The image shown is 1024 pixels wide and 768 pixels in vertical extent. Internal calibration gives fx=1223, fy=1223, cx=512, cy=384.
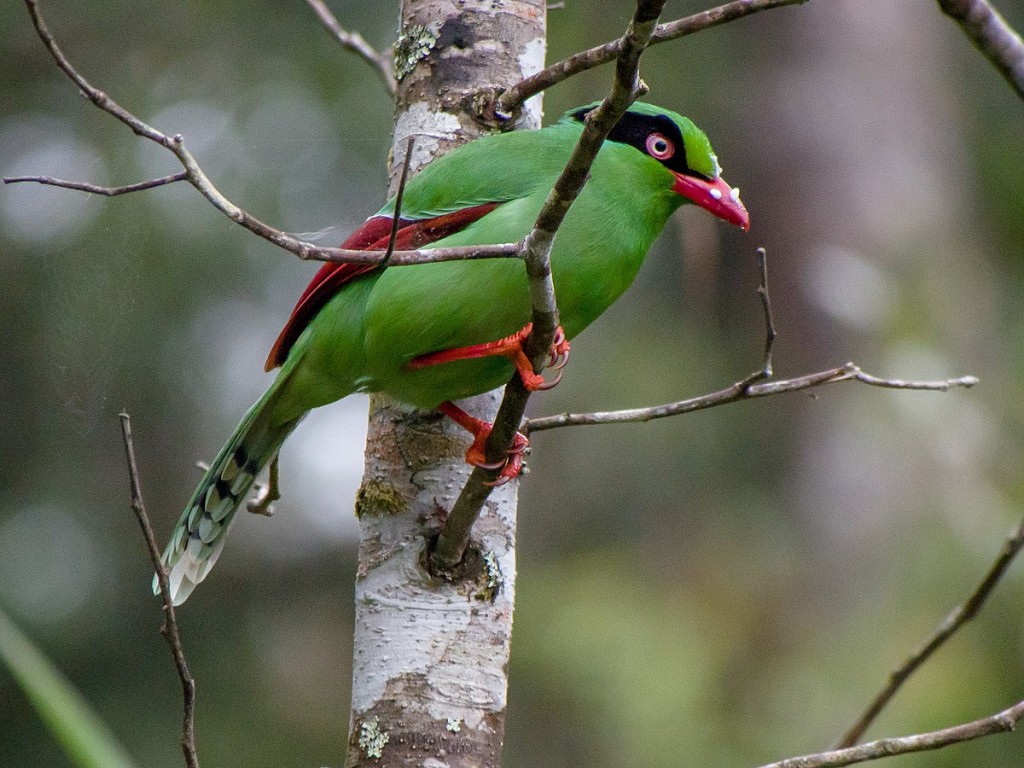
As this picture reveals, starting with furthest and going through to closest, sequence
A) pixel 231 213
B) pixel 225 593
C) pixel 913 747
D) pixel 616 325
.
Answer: pixel 616 325 → pixel 225 593 → pixel 913 747 → pixel 231 213

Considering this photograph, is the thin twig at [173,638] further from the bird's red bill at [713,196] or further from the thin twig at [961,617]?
the bird's red bill at [713,196]

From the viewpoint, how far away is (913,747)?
91.4 inches

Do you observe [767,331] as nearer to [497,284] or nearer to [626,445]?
[497,284]

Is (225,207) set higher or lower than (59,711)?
higher

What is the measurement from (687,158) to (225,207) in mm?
1879

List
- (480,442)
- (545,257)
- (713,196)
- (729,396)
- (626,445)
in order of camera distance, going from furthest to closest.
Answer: (626,445) < (713,196) < (480,442) < (729,396) < (545,257)

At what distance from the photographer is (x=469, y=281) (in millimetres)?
3270

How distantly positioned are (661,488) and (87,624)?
13.3 ft

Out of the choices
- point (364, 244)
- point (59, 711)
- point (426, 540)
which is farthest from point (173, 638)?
point (364, 244)

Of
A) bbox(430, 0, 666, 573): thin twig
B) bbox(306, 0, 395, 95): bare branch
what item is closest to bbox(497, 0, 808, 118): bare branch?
bbox(430, 0, 666, 573): thin twig

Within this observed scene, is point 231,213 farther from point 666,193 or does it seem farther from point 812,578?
point 812,578

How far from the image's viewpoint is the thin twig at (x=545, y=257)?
6.69 feet

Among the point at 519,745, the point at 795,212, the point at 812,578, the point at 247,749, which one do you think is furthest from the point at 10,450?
the point at 795,212

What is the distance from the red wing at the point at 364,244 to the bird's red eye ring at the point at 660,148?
0.58 meters
